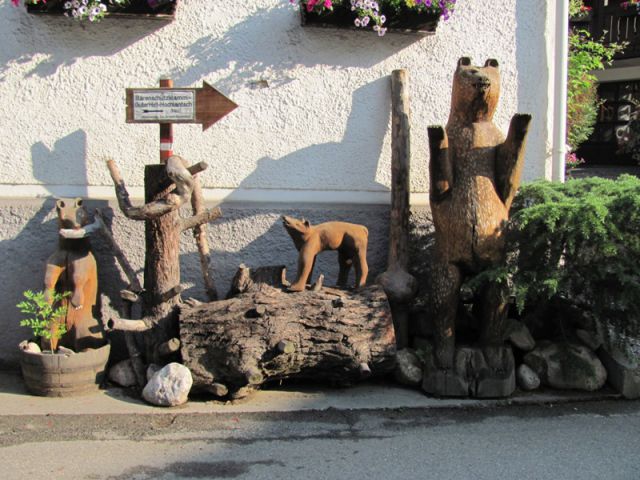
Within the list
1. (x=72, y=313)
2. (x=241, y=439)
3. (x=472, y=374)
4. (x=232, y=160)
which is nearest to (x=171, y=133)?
(x=232, y=160)

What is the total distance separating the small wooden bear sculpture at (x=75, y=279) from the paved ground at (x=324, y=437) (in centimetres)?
38

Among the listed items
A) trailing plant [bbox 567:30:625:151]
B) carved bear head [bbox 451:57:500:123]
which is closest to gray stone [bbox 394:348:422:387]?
carved bear head [bbox 451:57:500:123]

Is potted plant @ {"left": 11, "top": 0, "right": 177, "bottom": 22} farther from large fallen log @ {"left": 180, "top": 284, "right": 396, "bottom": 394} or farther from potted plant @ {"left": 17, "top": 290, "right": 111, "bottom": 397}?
large fallen log @ {"left": 180, "top": 284, "right": 396, "bottom": 394}

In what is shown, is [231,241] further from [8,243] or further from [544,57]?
[544,57]

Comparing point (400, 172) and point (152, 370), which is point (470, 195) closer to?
point (400, 172)

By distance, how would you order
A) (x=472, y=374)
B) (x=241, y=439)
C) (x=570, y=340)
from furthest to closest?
1. (x=570, y=340)
2. (x=472, y=374)
3. (x=241, y=439)

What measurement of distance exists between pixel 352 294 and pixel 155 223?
4.03 feet

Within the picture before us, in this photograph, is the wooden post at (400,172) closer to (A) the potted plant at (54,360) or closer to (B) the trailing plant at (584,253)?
(B) the trailing plant at (584,253)

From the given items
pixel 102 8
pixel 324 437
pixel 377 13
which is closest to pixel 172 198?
pixel 102 8

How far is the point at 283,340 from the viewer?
3721mm

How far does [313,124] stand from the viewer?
455 centimetres

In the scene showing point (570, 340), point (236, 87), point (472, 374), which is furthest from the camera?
point (236, 87)

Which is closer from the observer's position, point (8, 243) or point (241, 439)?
point (241, 439)

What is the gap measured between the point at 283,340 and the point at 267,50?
1946 mm
